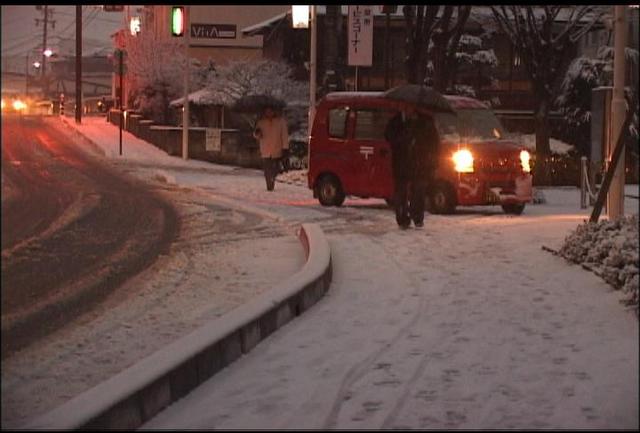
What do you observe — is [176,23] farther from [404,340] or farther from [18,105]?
[18,105]

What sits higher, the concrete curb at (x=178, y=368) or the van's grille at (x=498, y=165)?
the van's grille at (x=498, y=165)

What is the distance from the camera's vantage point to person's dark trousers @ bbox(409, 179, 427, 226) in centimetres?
1540

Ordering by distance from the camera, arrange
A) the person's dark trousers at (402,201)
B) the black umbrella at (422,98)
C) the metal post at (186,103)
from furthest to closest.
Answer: the metal post at (186,103)
the black umbrella at (422,98)
the person's dark trousers at (402,201)

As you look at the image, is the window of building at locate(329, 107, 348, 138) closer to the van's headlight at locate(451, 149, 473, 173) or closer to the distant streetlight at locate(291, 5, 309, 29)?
the van's headlight at locate(451, 149, 473, 173)

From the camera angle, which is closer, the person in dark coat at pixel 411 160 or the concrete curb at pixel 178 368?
the concrete curb at pixel 178 368

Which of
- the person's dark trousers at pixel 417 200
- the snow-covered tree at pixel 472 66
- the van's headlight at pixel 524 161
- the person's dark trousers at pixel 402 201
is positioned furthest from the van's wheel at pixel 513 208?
the snow-covered tree at pixel 472 66

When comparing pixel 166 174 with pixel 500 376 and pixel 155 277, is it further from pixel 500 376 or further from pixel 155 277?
pixel 500 376

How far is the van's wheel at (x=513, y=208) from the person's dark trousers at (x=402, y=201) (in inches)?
109

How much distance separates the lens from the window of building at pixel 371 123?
18594 mm

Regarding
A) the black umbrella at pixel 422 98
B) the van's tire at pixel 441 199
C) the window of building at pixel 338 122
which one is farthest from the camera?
the window of building at pixel 338 122

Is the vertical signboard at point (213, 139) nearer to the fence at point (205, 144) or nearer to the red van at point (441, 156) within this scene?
the fence at point (205, 144)

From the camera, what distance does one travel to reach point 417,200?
50.5 feet

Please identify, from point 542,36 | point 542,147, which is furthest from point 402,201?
point 542,147

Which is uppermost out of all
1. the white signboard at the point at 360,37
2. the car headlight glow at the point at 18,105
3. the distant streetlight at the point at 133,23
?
the white signboard at the point at 360,37
